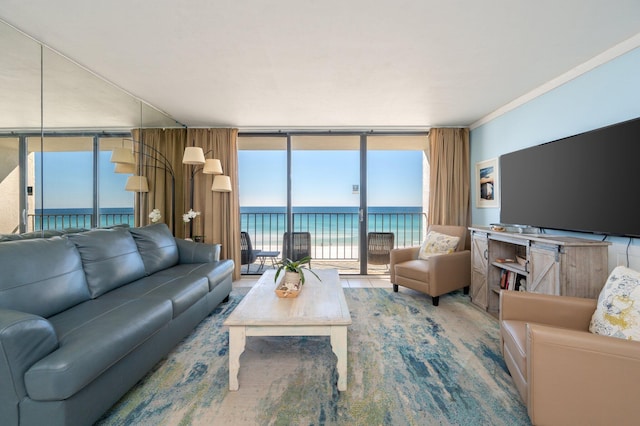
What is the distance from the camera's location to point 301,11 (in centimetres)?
171

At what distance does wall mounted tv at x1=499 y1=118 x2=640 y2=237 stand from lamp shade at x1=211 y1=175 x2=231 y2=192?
3794 mm

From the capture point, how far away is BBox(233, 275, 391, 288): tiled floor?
153 inches

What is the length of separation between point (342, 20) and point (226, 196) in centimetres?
309

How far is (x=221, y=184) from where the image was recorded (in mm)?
3875

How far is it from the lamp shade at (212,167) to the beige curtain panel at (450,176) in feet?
11.0

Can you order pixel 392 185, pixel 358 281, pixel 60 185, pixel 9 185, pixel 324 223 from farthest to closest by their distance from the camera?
1. pixel 324 223
2. pixel 392 185
3. pixel 358 281
4. pixel 60 185
5. pixel 9 185

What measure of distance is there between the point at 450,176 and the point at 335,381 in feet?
11.6

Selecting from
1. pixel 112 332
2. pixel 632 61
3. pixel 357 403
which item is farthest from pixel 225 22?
pixel 632 61

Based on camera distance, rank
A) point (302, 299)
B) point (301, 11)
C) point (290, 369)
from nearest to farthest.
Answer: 1. point (301, 11)
2. point (290, 369)
3. point (302, 299)

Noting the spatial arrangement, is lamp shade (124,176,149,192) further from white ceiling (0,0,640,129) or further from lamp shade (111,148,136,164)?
white ceiling (0,0,640,129)

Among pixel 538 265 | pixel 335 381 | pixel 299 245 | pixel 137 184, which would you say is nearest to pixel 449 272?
pixel 538 265

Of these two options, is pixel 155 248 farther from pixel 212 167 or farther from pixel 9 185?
pixel 212 167

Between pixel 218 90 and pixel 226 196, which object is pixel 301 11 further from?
pixel 226 196

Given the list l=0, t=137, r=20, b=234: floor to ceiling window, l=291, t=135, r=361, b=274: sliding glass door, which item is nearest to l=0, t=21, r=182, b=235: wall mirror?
l=0, t=137, r=20, b=234: floor to ceiling window
